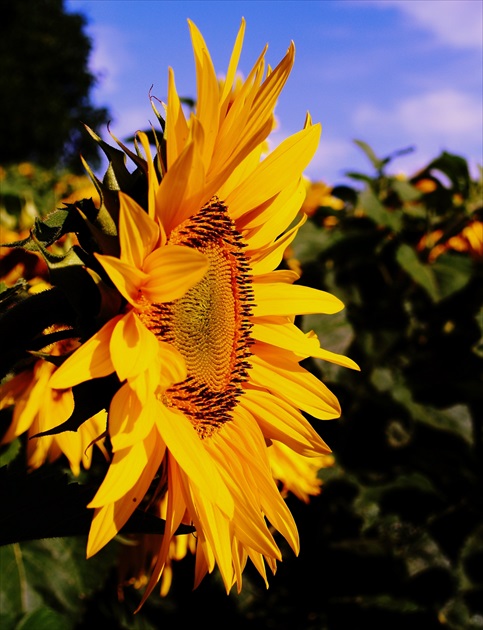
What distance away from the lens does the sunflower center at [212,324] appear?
1002mm

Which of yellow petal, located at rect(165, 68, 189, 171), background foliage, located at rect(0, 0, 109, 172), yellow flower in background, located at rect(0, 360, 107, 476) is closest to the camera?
yellow petal, located at rect(165, 68, 189, 171)

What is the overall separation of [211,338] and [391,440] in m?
1.58

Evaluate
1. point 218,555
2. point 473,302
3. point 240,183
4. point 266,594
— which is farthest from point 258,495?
point 473,302

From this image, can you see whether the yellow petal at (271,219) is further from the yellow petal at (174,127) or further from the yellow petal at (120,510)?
the yellow petal at (120,510)

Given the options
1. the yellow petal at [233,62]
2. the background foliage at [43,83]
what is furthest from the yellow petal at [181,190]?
the background foliage at [43,83]

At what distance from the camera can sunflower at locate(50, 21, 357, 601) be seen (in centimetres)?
86

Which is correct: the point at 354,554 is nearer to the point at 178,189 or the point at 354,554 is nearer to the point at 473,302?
the point at 473,302

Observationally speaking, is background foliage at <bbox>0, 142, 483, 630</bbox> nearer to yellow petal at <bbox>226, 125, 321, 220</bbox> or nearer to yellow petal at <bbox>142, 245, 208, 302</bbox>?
yellow petal at <bbox>226, 125, 321, 220</bbox>

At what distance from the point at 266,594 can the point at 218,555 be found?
1.48 metres

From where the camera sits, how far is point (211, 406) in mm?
1067

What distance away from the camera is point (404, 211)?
110 inches

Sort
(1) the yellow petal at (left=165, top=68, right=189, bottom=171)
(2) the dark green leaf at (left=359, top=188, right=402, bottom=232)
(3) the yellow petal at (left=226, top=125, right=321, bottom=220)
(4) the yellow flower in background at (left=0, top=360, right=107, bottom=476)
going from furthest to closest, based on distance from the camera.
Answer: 1. (2) the dark green leaf at (left=359, top=188, right=402, bottom=232)
2. (4) the yellow flower in background at (left=0, top=360, right=107, bottom=476)
3. (3) the yellow petal at (left=226, top=125, right=321, bottom=220)
4. (1) the yellow petal at (left=165, top=68, right=189, bottom=171)

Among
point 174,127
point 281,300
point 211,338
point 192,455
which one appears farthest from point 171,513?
point 174,127

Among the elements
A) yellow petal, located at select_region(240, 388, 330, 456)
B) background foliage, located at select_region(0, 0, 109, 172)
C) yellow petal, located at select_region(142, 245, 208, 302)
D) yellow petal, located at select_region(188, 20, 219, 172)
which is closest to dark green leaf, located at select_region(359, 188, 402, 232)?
yellow petal, located at select_region(240, 388, 330, 456)
